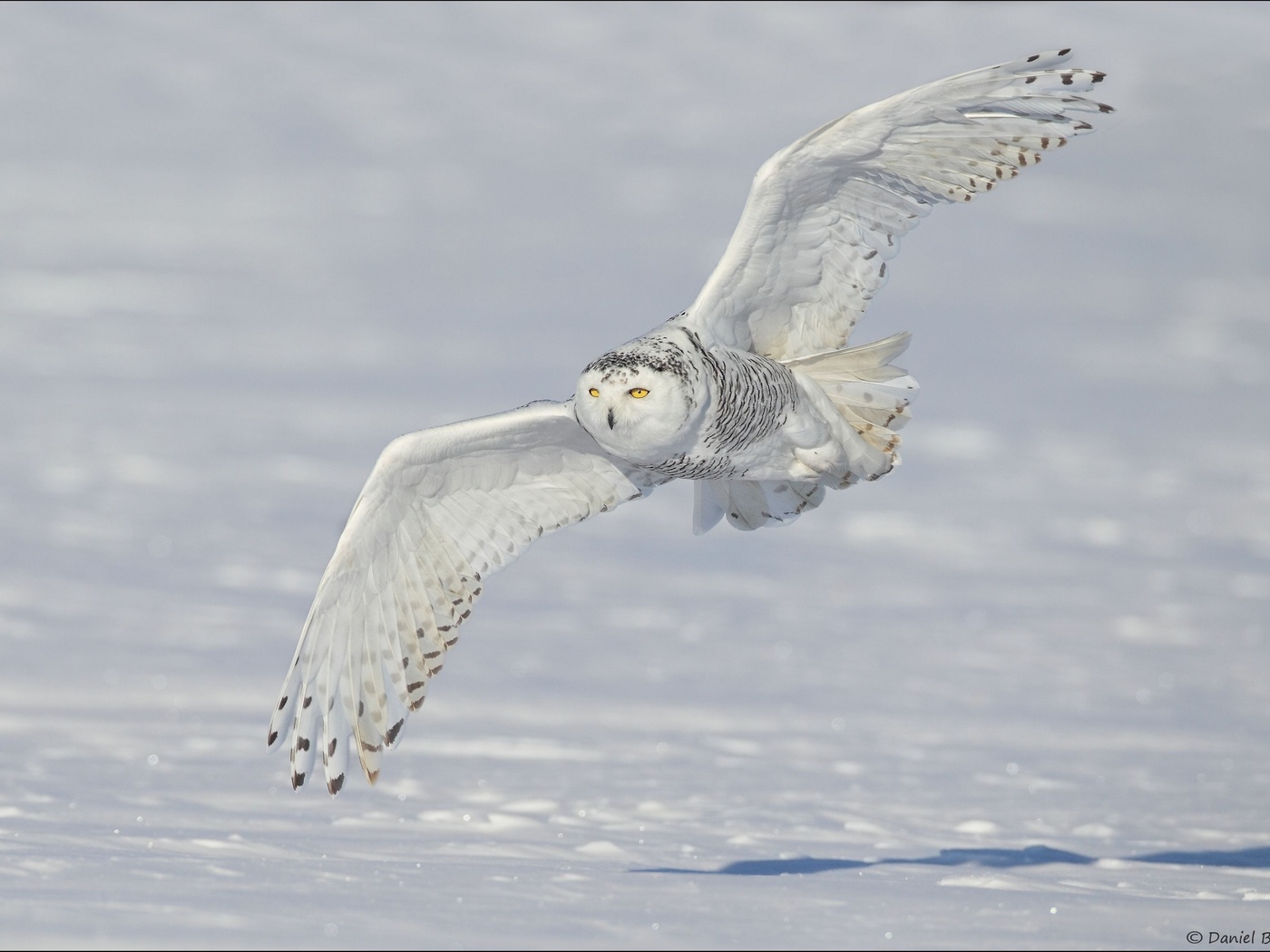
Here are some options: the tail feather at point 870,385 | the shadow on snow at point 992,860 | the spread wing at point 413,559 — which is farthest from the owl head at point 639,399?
the shadow on snow at point 992,860

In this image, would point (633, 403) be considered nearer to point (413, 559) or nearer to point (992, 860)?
point (413, 559)

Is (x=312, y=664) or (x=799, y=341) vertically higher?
(x=799, y=341)

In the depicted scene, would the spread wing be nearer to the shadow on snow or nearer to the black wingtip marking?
the black wingtip marking

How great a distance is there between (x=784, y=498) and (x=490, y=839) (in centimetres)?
197

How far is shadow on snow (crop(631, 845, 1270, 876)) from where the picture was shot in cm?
746

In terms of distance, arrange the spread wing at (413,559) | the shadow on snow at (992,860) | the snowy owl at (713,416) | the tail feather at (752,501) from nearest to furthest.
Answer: the snowy owl at (713,416)
the spread wing at (413,559)
the shadow on snow at (992,860)
the tail feather at (752,501)

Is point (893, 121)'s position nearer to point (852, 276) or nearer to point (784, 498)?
point (852, 276)

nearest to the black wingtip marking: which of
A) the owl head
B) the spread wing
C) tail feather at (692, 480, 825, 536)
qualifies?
the spread wing

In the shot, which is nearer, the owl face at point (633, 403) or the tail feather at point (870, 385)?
the owl face at point (633, 403)

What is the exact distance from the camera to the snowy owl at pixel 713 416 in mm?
6828

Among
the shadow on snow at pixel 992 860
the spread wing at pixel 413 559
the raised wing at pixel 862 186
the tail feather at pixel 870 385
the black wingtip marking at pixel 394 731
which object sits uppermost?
the raised wing at pixel 862 186

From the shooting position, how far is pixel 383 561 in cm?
738

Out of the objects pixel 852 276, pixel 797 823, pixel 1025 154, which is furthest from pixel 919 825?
pixel 1025 154

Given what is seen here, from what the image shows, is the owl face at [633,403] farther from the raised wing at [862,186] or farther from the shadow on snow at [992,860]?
the shadow on snow at [992,860]
